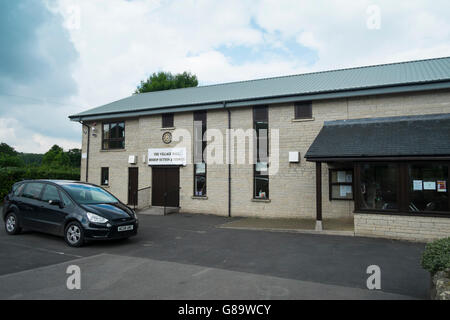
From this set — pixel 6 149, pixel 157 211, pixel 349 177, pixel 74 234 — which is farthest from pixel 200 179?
pixel 6 149

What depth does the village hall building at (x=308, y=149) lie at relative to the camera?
351 inches

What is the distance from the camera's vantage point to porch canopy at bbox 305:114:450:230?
8781 millimetres

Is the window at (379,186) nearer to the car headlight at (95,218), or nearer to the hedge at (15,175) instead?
the car headlight at (95,218)

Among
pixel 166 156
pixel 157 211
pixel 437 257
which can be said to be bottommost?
pixel 157 211

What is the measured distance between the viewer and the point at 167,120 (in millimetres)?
15523

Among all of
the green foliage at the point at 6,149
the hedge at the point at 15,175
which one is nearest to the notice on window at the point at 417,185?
the hedge at the point at 15,175

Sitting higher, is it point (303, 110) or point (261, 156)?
point (303, 110)

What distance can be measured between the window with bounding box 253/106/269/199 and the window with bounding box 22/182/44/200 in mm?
7986

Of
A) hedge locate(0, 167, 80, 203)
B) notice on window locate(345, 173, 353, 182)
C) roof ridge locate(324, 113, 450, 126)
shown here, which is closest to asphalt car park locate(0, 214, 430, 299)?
notice on window locate(345, 173, 353, 182)

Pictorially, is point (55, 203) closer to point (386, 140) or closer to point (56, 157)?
point (386, 140)

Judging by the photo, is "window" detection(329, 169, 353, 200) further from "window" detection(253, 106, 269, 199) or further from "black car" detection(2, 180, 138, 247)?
"black car" detection(2, 180, 138, 247)

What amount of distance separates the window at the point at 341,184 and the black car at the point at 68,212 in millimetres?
7371

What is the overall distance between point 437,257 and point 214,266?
12.2 feet
